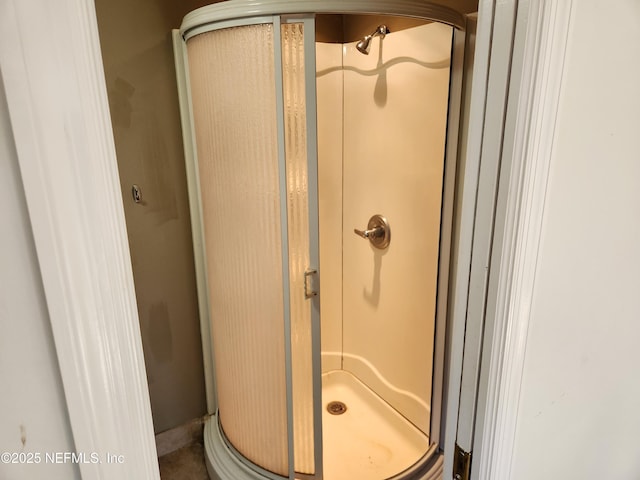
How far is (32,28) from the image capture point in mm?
352

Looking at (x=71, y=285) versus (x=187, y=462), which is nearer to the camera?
(x=71, y=285)

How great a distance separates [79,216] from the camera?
1.33 feet

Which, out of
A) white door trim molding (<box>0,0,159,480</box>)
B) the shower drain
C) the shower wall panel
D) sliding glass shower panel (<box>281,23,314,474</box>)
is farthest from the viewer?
the shower drain

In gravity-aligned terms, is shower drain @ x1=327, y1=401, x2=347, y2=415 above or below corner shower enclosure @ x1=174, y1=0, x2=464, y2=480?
below

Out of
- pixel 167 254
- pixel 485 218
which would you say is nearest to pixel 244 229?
pixel 167 254

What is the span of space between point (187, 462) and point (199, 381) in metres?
0.38

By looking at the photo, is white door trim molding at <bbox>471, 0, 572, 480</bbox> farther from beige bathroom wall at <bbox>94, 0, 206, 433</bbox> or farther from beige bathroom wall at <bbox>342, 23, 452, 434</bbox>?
beige bathroom wall at <bbox>94, 0, 206, 433</bbox>

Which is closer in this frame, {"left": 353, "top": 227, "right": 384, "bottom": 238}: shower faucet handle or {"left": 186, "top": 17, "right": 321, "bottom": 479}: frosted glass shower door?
{"left": 186, "top": 17, "right": 321, "bottom": 479}: frosted glass shower door

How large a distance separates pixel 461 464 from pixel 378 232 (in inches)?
→ 53.3

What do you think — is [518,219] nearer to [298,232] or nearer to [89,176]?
[89,176]

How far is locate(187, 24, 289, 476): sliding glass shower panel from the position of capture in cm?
131

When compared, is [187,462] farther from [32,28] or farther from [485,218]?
[32,28]

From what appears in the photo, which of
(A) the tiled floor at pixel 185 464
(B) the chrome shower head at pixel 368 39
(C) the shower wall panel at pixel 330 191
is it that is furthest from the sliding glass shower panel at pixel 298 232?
(C) the shower wall panel at pixel 330 191

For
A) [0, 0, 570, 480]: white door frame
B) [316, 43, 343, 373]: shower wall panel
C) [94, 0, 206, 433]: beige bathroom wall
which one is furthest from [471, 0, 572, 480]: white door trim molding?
[316, 43, 343, 373]: shower wall panel
